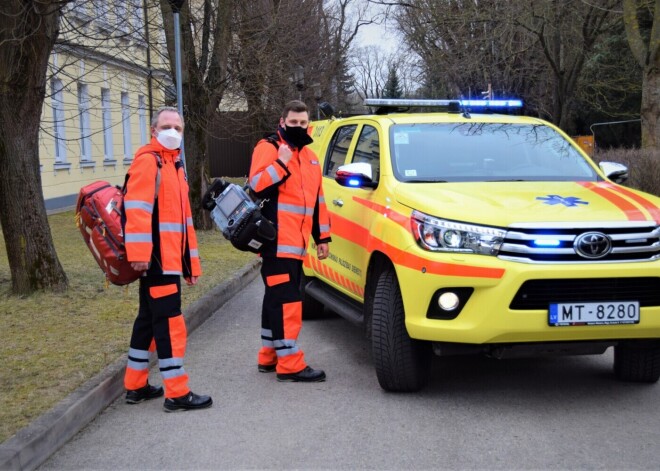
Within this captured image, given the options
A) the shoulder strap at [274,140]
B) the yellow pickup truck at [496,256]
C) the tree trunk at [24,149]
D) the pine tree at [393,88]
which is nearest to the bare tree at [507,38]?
the tree trunk at [24,149]

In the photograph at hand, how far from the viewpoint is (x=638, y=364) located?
573 centimetres

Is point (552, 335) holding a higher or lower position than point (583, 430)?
higher

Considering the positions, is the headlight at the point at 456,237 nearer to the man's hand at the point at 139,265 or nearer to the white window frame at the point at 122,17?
the man's hand at the point at 139,265

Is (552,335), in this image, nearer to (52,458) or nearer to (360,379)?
(360,379)

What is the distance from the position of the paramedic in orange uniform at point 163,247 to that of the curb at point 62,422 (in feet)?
0.95

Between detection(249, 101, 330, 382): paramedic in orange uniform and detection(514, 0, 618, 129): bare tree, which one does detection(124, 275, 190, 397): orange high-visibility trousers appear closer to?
detection(249, 101, 330, 382): paramedic in orange uniform

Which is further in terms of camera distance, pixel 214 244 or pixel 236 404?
pixel 214 244

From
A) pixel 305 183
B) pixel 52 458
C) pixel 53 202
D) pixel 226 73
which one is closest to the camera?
pixel 52 458

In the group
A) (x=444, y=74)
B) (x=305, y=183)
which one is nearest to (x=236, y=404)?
(x=305, y=183)

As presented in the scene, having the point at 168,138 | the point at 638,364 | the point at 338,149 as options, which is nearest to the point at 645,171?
the point at 338,149

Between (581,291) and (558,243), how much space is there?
1.05 ft

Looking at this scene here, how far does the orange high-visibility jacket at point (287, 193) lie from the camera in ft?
19.1

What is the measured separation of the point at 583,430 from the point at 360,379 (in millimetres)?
1758

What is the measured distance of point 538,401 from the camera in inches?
215
